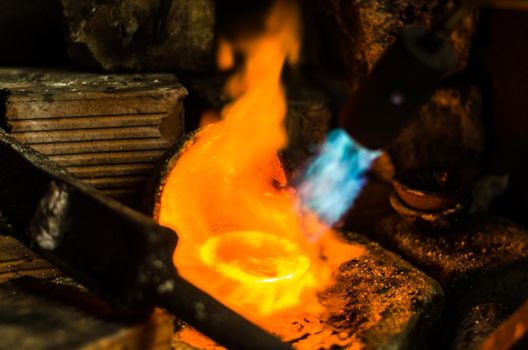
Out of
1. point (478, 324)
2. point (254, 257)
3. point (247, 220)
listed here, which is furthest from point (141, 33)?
point (478, 324)

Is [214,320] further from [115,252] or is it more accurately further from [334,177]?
[334,177]

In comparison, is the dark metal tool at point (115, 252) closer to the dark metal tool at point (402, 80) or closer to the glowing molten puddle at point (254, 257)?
the glowing molten puddle at point (254, 257)

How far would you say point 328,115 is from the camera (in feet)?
12.8

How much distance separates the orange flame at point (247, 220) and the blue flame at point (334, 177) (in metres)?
0.30

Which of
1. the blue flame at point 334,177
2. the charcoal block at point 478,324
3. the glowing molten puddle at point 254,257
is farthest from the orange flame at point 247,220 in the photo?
the charcoal block at point 478,324

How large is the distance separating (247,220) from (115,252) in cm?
132

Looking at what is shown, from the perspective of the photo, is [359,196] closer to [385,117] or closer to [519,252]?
[519,252]

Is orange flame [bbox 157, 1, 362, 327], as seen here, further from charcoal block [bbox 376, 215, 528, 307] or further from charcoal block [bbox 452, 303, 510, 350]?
charcoal block [bbox 452, 303, 510, 350]

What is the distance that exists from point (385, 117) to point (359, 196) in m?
2.20

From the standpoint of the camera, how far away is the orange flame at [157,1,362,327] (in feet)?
9.81

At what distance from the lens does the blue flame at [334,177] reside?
3918 millimetres

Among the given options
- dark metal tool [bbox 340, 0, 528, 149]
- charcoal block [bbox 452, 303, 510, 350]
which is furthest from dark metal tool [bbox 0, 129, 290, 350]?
charcoal block [bbox 452, 303, 510, 350]

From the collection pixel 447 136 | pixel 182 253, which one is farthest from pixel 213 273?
pixel 447 136

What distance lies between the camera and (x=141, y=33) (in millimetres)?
3641
